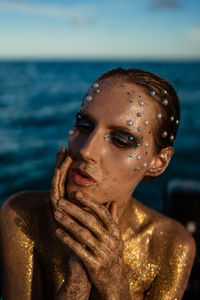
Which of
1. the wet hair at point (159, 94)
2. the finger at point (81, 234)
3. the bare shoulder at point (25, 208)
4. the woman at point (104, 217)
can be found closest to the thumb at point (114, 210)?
the woman at point (104, 217)

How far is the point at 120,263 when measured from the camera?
1.72 m

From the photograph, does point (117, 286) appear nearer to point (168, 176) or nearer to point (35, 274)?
point (35, 274)

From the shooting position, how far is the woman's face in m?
1.75

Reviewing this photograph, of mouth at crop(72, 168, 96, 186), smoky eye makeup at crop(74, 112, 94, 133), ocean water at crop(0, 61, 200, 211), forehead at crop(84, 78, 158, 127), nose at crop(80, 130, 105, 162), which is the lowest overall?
ocean water at crop(0, 61, 200, 211)

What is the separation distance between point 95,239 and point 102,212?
0.50ft

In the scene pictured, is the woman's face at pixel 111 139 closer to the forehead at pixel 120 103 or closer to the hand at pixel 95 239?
the forehead at pixel 120 103

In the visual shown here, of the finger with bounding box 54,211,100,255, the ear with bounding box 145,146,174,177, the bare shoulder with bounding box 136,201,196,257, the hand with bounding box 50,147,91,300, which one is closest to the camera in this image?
the finger with bounding box 54,211,100,255

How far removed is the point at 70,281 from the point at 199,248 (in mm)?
2593

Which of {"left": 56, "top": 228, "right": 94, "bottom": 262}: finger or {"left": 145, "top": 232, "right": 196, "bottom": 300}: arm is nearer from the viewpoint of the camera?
{"left": 56, "top": 228, "right": 94, "bottom": 262}: finger

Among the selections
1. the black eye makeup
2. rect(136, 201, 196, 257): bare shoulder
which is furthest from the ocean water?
the black eye makeup

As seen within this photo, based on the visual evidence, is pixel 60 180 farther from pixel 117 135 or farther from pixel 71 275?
pixel 71 275

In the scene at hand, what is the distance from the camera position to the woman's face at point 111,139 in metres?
1.75

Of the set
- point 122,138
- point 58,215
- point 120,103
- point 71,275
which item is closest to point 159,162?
point 122,138

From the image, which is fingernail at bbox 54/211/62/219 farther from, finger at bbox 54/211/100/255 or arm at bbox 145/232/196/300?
arm at bbox 145/232/196/300
